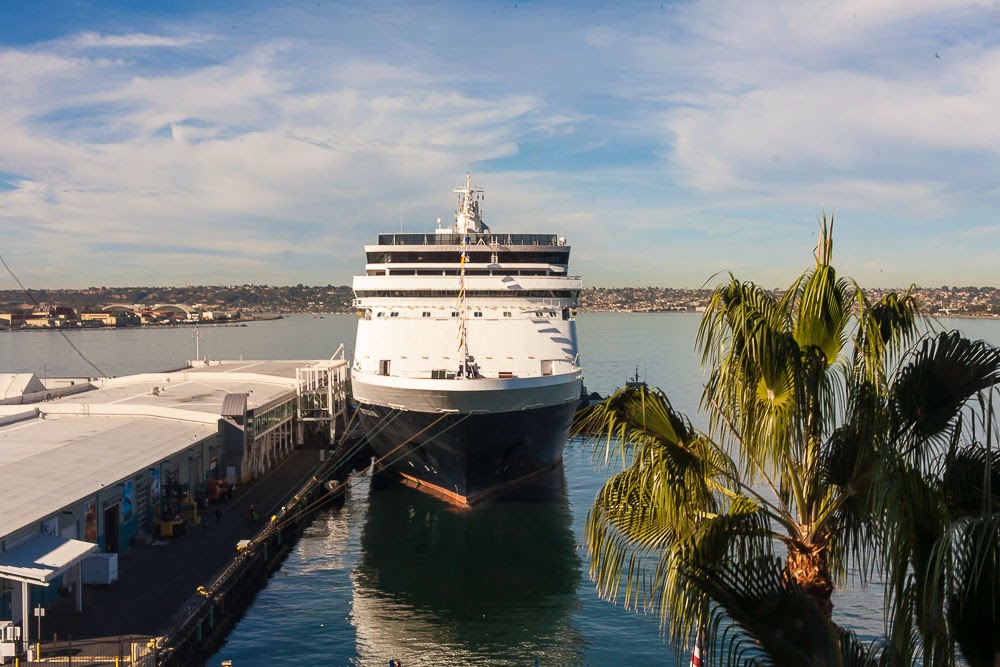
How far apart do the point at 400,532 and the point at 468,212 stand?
54.3 feet

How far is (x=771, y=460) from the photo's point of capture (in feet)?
18.1

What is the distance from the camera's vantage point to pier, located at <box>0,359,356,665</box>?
15664mm

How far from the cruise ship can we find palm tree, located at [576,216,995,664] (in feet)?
68.6

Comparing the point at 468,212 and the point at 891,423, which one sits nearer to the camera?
the point at 891,423

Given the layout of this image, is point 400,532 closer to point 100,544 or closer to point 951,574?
point 100,544

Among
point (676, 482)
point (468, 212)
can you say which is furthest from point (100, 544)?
point (468, 212)

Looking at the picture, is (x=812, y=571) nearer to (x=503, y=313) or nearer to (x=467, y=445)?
(x=467, y=445)

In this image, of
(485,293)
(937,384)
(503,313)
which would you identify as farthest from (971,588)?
(485,293)

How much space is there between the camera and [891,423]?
5258 millimetres

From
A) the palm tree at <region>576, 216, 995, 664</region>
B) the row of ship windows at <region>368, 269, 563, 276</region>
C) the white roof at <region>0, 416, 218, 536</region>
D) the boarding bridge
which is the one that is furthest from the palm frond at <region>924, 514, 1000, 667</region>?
the boarding bridge

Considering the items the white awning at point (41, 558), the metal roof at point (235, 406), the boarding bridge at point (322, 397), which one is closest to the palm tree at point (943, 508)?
the white awning at point (41, 558)

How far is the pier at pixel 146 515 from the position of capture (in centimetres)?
1566

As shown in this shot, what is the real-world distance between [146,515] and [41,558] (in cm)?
824

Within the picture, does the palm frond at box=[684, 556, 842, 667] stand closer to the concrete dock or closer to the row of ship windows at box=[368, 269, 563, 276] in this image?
the concrete dock
